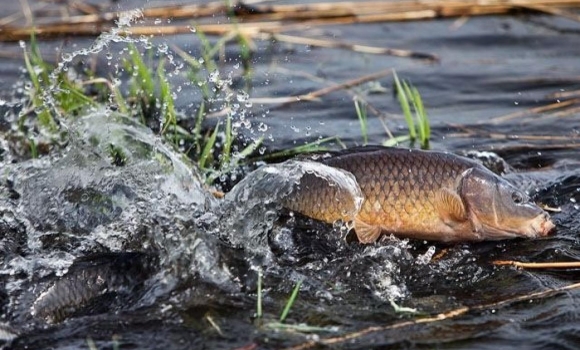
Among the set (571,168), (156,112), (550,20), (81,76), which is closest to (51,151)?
(156,112)

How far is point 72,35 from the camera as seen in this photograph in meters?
7.61

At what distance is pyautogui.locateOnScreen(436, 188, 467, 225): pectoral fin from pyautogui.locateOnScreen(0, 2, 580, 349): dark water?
0.45ft

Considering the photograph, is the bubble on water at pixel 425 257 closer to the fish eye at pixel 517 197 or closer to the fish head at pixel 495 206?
the fish head at pixel 495 206

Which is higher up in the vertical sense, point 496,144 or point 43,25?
point 43,25

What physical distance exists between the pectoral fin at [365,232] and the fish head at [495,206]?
0.36m

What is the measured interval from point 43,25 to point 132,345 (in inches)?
181

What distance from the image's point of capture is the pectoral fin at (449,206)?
433cm

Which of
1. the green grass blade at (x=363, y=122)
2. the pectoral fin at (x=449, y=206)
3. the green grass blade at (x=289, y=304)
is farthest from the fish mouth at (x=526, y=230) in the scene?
the green grass blade at (x=363, y=122)

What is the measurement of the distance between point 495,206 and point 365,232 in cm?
51

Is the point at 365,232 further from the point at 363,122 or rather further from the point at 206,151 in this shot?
the point at 363,122

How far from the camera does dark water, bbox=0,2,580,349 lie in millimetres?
3637

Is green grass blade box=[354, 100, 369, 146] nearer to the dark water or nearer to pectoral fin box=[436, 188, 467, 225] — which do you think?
the dark water

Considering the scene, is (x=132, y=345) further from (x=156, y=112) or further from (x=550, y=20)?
(x=550, y=20)

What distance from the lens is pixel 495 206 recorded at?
4359mm
